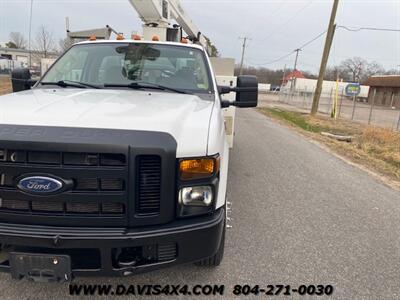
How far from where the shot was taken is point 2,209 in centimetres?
202

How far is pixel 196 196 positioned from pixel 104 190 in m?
0.58

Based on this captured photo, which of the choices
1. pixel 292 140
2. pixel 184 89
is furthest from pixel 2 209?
pixel 292 140

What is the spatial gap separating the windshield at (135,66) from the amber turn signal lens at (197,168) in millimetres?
1446

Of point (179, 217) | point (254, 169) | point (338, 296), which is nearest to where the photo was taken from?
point (179, 217)

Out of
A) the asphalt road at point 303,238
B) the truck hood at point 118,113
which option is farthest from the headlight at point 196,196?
the asphalt road at point 303,238

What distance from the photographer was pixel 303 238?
11.8 feet

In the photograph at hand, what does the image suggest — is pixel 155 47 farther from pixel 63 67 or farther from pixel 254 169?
pixel 254 169

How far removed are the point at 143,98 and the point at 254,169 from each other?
3.86 metres

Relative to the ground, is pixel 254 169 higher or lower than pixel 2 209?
lower

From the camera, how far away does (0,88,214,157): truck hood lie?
6.68 feet

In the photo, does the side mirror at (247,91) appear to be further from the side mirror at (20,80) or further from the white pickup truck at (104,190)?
the side mirror at (20,80)

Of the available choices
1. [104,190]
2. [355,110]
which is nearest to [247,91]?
[104,190]

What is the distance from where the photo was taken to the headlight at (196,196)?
2080mm

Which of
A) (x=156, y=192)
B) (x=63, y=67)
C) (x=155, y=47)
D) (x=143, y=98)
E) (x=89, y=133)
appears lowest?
(x=156, y=192)
